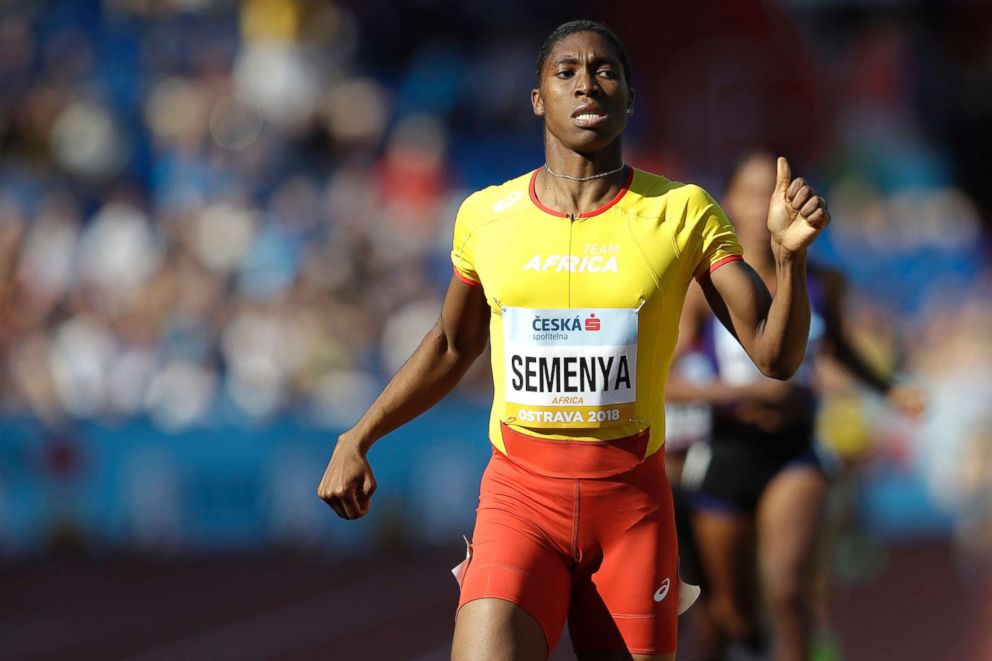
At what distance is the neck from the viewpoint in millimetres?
4426

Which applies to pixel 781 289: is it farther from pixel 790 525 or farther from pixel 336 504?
pixel 790 525

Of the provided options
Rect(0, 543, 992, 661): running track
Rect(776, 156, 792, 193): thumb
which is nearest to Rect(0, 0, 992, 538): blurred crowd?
Rect(0, 543, 992, 661): running track

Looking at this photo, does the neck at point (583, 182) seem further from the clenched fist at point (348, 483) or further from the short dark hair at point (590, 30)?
the clenched fist at point (348, 483)

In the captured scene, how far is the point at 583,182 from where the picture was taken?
444cm

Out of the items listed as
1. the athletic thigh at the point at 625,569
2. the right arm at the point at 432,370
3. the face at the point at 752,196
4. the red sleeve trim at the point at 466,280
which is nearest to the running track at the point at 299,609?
the face at the point at 752,196

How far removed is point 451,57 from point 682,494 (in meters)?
10.5

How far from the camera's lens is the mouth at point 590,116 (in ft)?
14.2

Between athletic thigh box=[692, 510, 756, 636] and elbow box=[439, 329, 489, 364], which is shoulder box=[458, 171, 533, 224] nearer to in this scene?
elbow box=[439, 329, 489, 364]

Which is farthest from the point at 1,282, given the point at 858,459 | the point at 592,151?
the point at 592,151

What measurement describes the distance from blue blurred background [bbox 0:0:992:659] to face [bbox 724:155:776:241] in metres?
3.71

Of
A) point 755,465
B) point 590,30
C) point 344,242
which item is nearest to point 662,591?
point 590,30

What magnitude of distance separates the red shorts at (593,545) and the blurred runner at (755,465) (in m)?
2.39

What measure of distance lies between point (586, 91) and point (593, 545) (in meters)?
1.21

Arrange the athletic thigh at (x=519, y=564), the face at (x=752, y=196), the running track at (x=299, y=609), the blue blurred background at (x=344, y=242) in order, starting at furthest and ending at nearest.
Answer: the blue blurred background at (x=344, y=242) → the running track at (x=299, y=609) → the face at (x=752, y=196) → the athletic thigh at (x=519, y=564)
